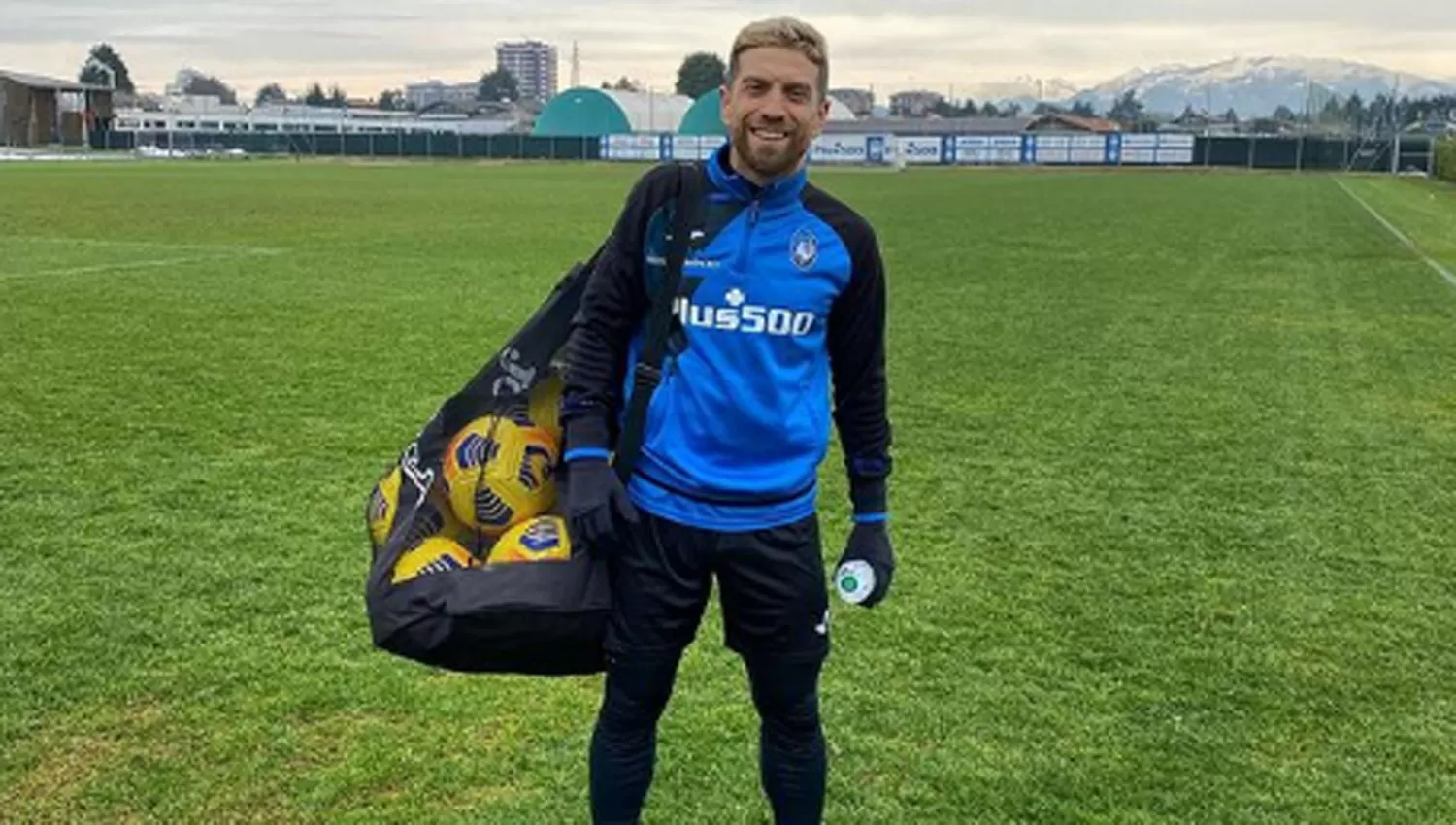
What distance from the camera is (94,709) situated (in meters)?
4.02

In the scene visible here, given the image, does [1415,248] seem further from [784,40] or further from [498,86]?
[498,86]

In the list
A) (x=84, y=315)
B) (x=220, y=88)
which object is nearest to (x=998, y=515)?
(x=84, y=315)

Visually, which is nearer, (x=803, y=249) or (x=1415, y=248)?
(x=803, y=249)

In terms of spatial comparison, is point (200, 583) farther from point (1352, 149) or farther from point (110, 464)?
point (1352, 149)

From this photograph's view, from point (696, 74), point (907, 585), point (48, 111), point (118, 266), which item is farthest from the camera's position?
point (696, 74)

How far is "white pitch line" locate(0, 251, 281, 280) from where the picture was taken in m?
14.7

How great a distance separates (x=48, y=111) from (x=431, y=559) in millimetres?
105764

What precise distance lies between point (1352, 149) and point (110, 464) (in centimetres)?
6781

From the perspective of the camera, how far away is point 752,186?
2.73m

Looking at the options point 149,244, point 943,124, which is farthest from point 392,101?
point 149,244

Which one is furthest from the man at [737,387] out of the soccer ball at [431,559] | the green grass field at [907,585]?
the green grass field at [907,585]

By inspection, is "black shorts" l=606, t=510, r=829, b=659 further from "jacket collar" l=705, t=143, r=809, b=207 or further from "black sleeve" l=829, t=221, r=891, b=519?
"jacket collar" l=705, t=143, r=809, b=207

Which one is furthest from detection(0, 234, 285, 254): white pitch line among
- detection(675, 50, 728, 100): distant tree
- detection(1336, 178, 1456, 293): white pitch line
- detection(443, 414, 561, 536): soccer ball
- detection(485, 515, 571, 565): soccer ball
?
detection(675, 50, 728, 100): distant tree

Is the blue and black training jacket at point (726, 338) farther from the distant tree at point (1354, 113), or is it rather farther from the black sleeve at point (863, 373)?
the distant tree at point (1354, 113)
